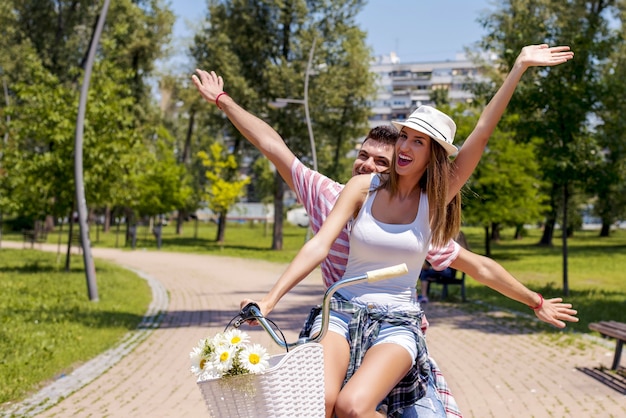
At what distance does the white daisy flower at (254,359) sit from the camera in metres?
2.63

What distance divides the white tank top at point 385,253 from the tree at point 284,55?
35222 mm

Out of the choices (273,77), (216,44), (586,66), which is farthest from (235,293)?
(216,44)

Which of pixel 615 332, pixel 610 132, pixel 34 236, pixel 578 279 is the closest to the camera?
pixel 615 332

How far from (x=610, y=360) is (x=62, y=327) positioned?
7103 mm

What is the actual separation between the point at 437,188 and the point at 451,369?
262 inches

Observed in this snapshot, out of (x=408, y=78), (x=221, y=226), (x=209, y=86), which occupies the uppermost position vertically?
(x=408, y=78)

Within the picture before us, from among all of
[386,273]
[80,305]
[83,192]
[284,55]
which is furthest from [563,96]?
[284,55]

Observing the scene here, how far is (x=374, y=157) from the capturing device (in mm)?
4152

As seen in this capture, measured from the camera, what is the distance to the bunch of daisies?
265 cm

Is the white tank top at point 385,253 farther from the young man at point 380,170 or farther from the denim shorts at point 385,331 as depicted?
the young man at point 380,170

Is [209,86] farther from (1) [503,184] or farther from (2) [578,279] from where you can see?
(1) [503,184]

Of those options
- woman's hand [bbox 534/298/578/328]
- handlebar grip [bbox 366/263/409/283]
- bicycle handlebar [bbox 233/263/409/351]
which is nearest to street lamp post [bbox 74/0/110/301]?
woman's hand [bbox 534/298/578/328]

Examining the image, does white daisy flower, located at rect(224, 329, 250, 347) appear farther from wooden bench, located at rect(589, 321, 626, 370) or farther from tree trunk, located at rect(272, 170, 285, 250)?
tree trunk, located at rect(272, 170, 285, 250)

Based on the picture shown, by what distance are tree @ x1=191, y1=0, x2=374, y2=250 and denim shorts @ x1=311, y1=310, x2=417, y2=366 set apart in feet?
116
